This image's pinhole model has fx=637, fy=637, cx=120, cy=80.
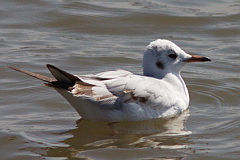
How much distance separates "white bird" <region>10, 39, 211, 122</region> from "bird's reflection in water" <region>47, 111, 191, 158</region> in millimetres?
123

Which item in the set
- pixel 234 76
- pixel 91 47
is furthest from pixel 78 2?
pixel 234 76

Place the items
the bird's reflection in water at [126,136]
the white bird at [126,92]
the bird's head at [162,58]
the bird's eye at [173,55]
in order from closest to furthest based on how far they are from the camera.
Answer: the bird's reflection in water at [126,136]
the white bird at [126,92]
the bird's head at [162,58]
the bird's eye at [173,55]

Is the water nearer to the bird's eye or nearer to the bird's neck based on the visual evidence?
the bird's neck

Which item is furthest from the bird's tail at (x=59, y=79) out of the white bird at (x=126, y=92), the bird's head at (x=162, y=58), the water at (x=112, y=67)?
the bird's head at (x=162, y=58)

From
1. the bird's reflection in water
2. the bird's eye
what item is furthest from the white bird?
the bird's reflection in water

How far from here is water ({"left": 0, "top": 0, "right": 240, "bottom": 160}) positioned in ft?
24.4

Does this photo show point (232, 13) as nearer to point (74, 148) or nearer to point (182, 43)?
point (182, 43)

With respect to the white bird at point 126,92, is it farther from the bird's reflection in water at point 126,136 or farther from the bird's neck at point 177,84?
the bird's reflection in water at point 126,136

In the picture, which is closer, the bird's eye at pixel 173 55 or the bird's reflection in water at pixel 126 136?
the bird's reflection in water at pixel 126 136

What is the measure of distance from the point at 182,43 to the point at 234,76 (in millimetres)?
1840

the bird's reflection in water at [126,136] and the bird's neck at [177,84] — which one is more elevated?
the bird's neck at [177,84]

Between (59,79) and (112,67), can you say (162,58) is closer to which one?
(59,79)

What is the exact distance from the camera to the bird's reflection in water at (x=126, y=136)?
7.38m

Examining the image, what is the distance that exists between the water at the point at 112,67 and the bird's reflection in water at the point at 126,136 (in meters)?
0.01
